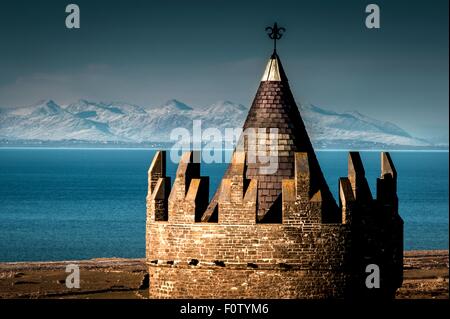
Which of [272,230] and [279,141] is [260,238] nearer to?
[272,230]

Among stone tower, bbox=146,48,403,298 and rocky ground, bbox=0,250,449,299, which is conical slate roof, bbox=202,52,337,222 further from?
rocky ground, bbox=0,250,449,299

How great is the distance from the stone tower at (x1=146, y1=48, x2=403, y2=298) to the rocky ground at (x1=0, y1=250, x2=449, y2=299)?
117 feet

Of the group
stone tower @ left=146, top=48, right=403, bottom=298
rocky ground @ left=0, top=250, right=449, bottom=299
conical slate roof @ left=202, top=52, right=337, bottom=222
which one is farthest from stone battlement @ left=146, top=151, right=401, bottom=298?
rocky ground @ left=0, top=250, right=449, bottom=299

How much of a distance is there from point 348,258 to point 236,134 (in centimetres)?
363

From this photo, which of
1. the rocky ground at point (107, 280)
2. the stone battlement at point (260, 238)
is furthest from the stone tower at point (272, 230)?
the rocky ground at point (107, 280)

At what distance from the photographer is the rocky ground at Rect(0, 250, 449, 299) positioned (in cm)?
6800

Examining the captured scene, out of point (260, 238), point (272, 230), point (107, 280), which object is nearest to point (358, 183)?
point (272, 230)

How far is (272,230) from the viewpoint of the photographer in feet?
75.7

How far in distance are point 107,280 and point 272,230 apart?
2207 inches

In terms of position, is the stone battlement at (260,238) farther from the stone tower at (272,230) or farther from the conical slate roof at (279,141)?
the conical slate roof at (279,141)

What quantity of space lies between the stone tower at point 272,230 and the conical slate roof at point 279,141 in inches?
0.8
